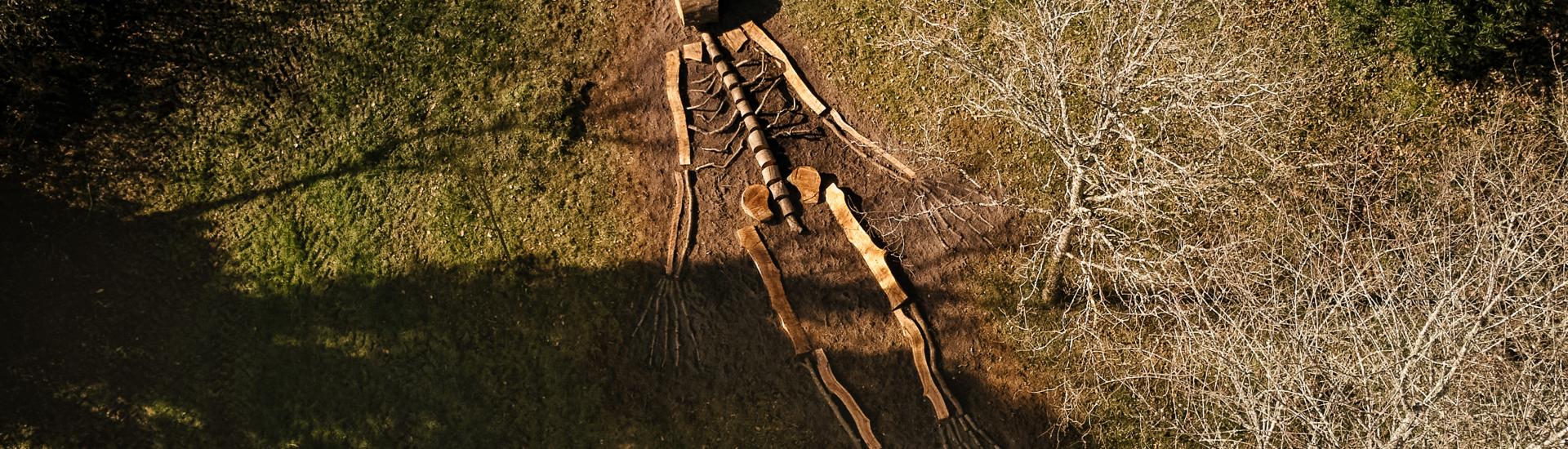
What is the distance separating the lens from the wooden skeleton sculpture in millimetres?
10078

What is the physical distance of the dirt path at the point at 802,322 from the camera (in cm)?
1002

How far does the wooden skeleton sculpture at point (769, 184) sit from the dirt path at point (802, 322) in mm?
124

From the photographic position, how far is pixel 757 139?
10.3m

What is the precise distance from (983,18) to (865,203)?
286cm

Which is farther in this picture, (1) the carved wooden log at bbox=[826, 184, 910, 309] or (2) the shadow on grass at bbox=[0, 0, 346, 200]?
(2) the shadow on grass at bbox=[0, 0, 346, 200]

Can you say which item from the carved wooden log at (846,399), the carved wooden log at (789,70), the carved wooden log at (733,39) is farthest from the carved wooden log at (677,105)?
the carved wooden log at (846,399)

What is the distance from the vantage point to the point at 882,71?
11.1 metres

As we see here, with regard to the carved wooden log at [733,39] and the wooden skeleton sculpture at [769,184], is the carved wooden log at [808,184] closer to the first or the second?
the wooden skeleton sculpture at [769,184]

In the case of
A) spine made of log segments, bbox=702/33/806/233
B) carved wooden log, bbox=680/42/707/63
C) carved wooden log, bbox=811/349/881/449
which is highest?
carved wooden log, bbox=680/42/707/63

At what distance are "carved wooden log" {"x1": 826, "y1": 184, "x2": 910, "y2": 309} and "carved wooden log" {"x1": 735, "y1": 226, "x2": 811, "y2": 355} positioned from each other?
932 mm

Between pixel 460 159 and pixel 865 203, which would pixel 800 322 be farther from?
pixel 460 159

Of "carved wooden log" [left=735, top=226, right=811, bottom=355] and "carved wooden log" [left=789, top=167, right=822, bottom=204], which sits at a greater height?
"carved wooden log" [left=789, top=167, right=822, bottom=204]

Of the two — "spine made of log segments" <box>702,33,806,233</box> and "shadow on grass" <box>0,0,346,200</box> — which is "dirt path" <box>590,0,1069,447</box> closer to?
A: "spine made of log segments" <box>702,33,806,233</box>

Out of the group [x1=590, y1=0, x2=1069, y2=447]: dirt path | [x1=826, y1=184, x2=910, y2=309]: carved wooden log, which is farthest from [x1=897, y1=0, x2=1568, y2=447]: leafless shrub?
[x1=826, y1=184, x2=910, y2=309]: carved wooden log
